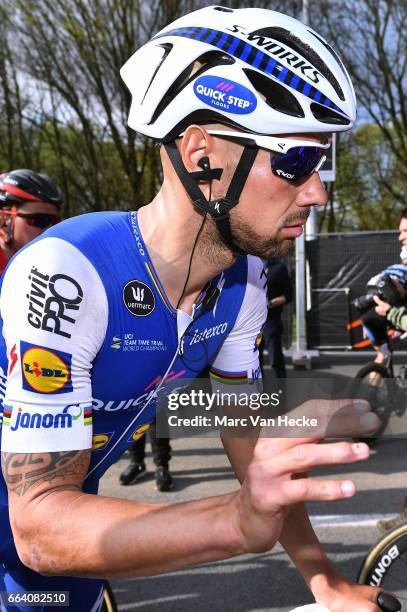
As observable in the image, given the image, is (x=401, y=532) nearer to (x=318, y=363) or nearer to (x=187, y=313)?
(x=187, y=313)

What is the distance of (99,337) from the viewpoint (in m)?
1.41

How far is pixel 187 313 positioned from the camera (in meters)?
1.71

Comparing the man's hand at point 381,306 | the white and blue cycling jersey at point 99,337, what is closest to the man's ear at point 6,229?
the white and blue cycling jersey at point 99,337

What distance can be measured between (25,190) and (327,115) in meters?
2.81

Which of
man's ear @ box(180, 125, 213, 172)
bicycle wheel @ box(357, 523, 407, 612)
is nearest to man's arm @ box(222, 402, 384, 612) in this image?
man's ear @ box(180, 125, 213, 172)

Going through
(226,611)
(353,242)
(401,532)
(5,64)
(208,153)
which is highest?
(5,64)

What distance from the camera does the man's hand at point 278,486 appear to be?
875 mm

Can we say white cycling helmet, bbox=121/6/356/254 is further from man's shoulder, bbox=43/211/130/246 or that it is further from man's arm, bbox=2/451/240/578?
man's arm, bbox=2/451/240/578

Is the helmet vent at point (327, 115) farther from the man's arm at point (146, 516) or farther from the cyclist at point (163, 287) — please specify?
the man's arm at point (146, 516)

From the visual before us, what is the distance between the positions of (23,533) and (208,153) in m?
1.01

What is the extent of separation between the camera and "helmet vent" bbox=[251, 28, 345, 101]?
1.62 meters

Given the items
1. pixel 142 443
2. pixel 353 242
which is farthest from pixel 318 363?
pixel 142 443

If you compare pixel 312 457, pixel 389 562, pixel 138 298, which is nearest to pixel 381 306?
pixel 389 562

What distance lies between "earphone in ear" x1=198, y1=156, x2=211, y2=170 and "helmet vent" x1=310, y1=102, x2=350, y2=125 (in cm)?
30
